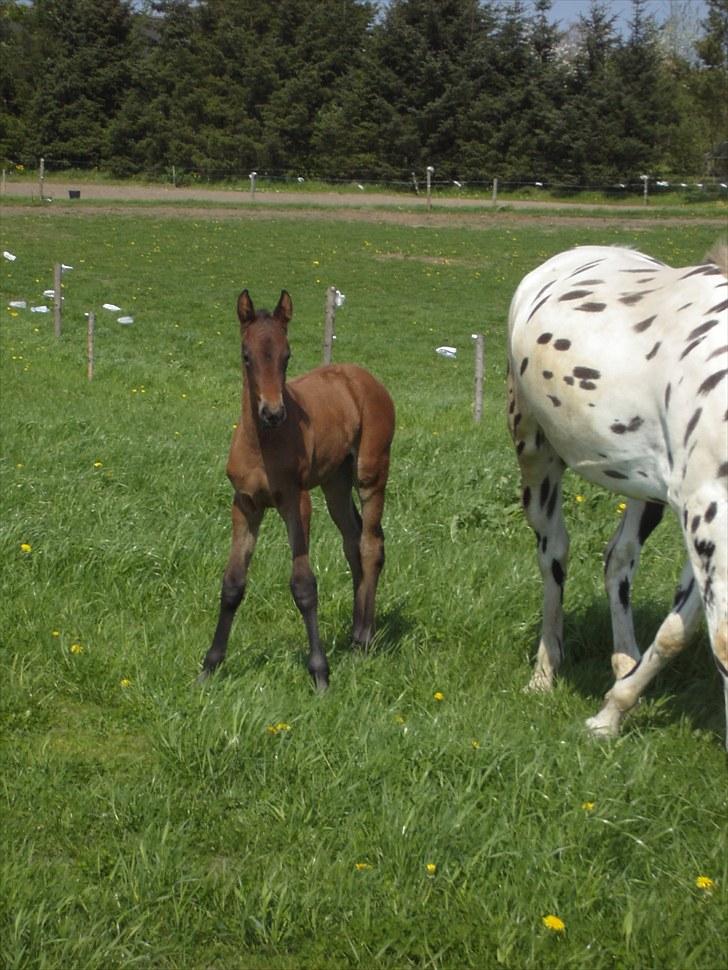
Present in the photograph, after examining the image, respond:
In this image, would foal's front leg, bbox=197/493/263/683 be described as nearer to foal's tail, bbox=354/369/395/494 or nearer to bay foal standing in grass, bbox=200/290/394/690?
bay foal standing in grass, bbox=200/290/394/690

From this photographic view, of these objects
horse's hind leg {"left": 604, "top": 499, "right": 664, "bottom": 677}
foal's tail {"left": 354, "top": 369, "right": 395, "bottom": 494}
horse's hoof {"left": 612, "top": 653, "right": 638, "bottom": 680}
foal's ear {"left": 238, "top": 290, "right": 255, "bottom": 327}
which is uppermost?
foal's ear {"left": 238, "top": 290, "right": 255, "bottom": 327}

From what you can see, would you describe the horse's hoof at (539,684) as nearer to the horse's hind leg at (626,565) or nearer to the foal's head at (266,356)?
the horse's hind leg at (626,565)

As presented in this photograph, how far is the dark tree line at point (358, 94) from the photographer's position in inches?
1902

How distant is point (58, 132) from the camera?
51.6 metres

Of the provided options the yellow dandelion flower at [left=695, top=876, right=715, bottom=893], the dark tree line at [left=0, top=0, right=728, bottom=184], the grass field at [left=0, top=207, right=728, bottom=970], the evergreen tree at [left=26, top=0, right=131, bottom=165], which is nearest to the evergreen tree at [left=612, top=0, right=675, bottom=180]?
the dark tree line at [left=0, top=0, right=728, bottom=184]

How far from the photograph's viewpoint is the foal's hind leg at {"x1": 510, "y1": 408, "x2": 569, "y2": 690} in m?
5.78

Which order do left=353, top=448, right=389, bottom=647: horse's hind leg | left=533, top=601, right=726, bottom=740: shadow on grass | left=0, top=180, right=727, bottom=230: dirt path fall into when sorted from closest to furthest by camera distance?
left=533, top=601, right=726, bottom=740: shadow on grass < left=353, top=448, right=389, bottom=647: horse's hind leg < left=0, top=180, right=727, bottom=230: dirt path

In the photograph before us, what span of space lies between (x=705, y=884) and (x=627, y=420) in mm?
1798

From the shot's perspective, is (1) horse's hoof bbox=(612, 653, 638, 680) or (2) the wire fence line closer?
(1) horse's hoof bbox=(612, 653, 638, 680)

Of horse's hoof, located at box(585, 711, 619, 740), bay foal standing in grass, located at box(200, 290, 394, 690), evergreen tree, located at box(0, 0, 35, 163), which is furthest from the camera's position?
evergreen tree, located at box(0, 0, 35, 163)

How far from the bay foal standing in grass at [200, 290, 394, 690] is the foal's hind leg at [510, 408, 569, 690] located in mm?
729

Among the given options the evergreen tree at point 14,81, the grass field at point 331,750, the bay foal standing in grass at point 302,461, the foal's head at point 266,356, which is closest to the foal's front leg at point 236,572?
the bay foal standing in grass at point 302,461

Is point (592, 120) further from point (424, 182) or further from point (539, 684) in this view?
point (539, 684)

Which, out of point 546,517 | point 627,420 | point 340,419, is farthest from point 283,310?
point 546,517
